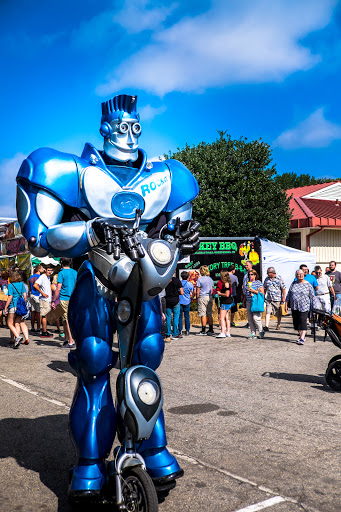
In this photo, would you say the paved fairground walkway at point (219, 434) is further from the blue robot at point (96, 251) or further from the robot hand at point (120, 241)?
the robot hand at point (120, 241)

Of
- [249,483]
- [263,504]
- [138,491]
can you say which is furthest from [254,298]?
[138,491]

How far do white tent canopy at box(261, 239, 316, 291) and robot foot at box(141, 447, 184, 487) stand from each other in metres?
13.3

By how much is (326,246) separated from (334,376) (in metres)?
20.9

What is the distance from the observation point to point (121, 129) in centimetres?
341

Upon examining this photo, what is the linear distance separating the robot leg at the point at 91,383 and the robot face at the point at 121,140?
76 cm

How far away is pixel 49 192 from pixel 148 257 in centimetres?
82

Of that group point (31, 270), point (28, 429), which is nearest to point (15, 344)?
point (31, 270)

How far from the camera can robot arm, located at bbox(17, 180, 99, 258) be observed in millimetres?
2904

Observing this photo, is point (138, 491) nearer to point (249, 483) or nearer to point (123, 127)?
point (249, 483)

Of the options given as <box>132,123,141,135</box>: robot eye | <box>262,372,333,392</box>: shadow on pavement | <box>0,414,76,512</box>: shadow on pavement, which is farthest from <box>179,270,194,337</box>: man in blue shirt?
<box>132,123,141,135</box>: robot eye

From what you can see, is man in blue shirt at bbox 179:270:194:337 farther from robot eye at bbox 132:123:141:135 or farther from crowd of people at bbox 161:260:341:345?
robot eye at bbox 132:123:141:135

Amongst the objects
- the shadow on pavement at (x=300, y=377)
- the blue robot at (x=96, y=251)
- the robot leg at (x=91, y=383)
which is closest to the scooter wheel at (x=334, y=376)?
the shadow on pavement at (x=300, y=377)

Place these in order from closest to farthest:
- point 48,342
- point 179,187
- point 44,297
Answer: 1. point 179,187
2. point 48,342
3. point 44,297

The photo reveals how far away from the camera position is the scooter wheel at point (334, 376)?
6480mm
